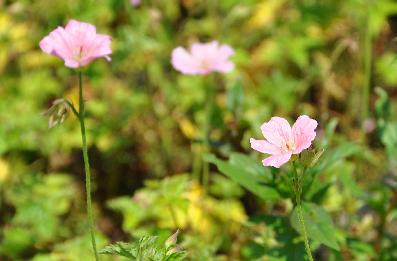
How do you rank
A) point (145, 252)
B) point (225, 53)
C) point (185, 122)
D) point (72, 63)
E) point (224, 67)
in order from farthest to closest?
point (185, 122), point (225, 53), point (224, 67), point (72, 63), point (145, 252)

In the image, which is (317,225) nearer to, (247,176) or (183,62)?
(247,176)

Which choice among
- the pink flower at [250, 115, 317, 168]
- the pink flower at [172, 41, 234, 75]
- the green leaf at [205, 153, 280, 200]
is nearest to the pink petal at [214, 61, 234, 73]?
the pink flower at [172, 41, 234, 75]

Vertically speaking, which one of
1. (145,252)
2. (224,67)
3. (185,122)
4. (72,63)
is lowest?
(145,252)

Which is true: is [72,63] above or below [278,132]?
above

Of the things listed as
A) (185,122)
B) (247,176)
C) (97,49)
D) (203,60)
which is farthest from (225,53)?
(185,122)

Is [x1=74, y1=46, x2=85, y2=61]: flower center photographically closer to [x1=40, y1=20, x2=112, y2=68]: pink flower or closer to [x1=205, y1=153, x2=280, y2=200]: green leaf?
[x1=40, y1=20, x2=112, y2=68]: pink flower

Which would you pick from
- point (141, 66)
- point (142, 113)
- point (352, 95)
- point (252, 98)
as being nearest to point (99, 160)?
point (142, 113)
